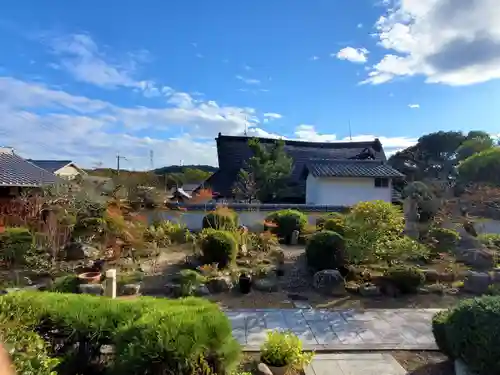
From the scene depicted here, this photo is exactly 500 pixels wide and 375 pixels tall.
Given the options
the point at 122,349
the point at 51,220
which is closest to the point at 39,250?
the point at 51,220

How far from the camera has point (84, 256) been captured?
7.79 meters

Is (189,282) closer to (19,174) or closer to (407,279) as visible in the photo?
(407,279)

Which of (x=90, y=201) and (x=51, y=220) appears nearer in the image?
(x=51, y=220)

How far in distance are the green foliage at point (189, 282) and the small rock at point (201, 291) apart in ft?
0.17

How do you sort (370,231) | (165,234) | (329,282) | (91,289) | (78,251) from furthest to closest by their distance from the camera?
(165,234) < (78,251) < (370,231) < (329,282) < (91,289)

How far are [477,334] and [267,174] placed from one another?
596 inches

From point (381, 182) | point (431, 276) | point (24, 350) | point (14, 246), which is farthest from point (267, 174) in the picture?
point (24, 350)

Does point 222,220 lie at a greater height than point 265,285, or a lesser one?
greater

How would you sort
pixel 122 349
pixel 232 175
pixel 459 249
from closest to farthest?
pixel 122 349
pixel 459 249
pixel 232 175

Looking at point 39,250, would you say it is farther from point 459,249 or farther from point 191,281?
point 459,249

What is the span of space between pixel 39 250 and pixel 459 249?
32.7 ft

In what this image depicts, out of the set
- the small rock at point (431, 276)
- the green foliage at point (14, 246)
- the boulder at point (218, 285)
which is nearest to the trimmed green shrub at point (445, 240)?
the small rock at point (431, 276)

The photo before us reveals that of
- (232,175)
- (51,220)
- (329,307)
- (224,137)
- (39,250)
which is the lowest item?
(329,307)

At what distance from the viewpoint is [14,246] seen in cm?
709
